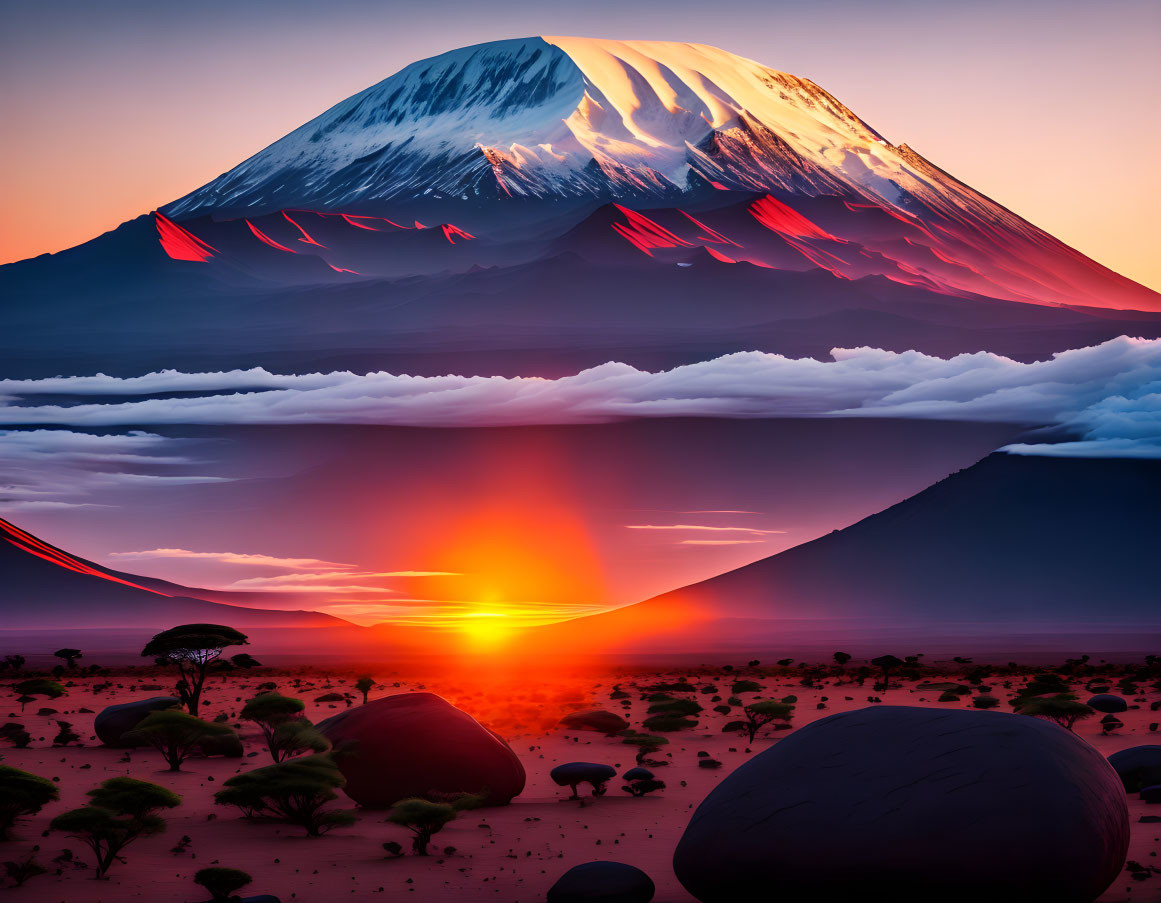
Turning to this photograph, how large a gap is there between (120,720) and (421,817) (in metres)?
24.6

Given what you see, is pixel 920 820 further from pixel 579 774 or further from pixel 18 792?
pixel 18 792

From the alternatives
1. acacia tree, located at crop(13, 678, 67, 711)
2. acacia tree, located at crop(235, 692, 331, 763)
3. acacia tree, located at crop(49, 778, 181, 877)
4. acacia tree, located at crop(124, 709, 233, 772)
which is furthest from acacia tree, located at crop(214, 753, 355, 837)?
acacia tree, located at crop(13, 678, 67, 711)

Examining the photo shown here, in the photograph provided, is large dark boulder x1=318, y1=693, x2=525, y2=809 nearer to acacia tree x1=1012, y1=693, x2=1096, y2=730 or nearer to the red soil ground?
the red soil ground

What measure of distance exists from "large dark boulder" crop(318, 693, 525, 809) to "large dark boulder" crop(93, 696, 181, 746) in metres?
16.2

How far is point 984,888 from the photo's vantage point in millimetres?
21969

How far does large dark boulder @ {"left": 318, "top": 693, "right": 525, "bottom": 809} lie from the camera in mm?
37656

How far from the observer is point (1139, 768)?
38.3 meters

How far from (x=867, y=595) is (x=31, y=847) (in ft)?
580

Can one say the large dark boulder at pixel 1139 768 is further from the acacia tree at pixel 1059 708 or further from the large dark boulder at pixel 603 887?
the large dark boulder at pixel 603 887

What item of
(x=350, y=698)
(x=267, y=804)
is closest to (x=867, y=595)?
(x=350, y=698)

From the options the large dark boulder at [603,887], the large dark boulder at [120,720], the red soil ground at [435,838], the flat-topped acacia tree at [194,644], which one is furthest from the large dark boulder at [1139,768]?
the flat-topped acacia tree at [194,644]

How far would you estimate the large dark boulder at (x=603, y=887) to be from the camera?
85.9ft

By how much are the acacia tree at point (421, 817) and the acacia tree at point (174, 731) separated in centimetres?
1360

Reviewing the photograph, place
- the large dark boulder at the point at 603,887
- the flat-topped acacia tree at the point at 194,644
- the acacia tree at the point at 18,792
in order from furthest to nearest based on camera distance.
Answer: the flat-topped acacia tree at the point at 194,644, the acacia tree at the point at 18,792, the large dark boulder at the point at 603,887
